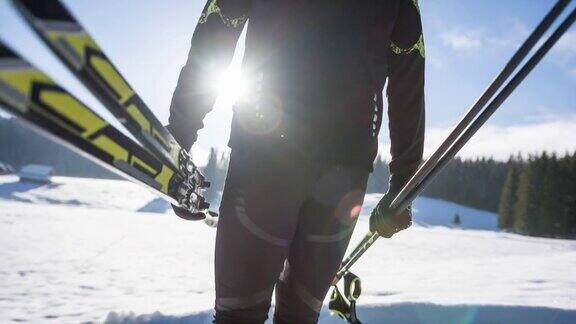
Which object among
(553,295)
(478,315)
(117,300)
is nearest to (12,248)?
(117,300)

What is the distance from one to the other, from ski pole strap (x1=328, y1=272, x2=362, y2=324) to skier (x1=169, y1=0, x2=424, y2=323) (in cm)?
113

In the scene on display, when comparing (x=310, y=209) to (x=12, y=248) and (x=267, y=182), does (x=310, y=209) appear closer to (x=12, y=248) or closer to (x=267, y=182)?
(x=267, y=182)

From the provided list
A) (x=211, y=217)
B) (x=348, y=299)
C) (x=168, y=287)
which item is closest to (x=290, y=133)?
(x=211, y=217)

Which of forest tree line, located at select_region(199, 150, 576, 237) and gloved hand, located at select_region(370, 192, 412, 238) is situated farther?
forest tree line, located at select_region(199, 150, 576, 237)

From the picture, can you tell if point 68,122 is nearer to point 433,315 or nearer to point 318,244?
point 318,244

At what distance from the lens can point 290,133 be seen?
1515mm

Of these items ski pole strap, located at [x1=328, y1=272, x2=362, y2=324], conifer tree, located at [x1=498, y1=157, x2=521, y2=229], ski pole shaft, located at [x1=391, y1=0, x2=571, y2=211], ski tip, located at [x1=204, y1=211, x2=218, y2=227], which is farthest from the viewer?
conifer tree, located at [x1=498, y1=157, x2=521, y2=229]

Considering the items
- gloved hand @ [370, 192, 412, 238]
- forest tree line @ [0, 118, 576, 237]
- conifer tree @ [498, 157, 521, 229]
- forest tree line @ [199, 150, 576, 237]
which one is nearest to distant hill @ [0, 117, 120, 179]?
forest tree line @ [0, 118, 576, 237]

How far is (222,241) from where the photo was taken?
4.91 ft

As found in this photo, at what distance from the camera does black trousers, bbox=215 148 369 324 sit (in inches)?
57.4

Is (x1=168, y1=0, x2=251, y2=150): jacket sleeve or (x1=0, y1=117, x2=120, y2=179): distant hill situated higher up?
(x1=168, y1=0, x2=251, y2=150): jacket sleeve

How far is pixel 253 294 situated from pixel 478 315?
294 centimetres

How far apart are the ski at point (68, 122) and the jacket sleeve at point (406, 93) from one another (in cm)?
129

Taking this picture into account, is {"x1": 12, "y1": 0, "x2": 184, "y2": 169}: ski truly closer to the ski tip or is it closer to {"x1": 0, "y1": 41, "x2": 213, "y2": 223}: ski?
{"x1": 0, "y1": 41, "x2": 213, "y2": 223}: ski
